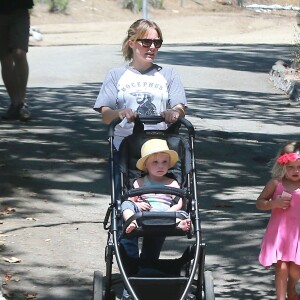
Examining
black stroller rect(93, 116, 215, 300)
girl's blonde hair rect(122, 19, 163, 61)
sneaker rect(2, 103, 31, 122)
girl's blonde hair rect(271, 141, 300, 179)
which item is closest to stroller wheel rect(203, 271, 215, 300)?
black stroller rect(93, 116, 215, 300)

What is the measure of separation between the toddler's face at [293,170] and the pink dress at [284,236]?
0.09 m

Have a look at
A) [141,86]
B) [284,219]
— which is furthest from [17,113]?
[284,219]

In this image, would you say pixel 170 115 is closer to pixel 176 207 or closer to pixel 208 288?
pixel 176 207

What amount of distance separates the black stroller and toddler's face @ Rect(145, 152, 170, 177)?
0.17 m

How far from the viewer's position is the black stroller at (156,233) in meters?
5.84

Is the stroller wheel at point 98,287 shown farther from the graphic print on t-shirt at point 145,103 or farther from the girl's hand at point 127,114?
the graphic print on t-shirt at point 145,103

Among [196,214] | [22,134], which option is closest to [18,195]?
[22,134]

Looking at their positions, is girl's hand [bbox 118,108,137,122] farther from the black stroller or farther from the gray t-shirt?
the gray t-shirt

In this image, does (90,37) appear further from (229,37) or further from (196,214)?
(196,214)

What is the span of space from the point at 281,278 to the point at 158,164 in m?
0.99

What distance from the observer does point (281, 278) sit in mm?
6305

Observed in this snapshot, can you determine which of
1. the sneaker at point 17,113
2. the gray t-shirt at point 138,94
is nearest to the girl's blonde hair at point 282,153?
the gray t-shirt at point 138,94

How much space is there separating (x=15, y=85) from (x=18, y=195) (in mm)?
4293

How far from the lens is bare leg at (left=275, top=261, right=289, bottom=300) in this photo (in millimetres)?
6297
